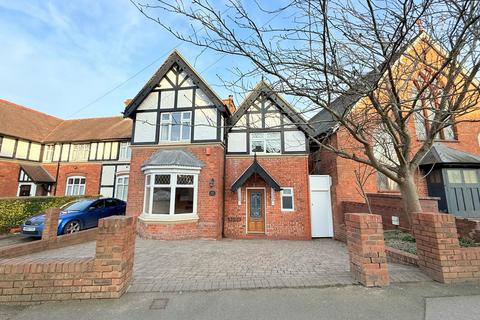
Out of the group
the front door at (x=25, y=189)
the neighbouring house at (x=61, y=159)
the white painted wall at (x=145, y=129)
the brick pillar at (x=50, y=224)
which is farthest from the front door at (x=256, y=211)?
the front door at (x=25, y=189)

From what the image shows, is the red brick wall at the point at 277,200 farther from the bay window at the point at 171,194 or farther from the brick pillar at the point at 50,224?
the brick pillar at the point at 50,224

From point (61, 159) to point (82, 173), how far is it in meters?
2.54

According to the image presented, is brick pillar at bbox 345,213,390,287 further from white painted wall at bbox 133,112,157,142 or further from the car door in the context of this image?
the car door

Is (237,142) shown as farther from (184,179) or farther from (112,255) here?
(112,255)

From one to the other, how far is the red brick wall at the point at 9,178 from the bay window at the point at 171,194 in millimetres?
14513

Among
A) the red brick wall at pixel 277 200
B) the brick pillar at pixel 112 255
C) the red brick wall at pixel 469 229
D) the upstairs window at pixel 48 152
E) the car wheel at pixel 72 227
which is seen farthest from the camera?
the upstairs window at pixel 48 152

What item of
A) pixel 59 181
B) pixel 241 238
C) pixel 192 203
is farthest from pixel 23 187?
pixel 241 238

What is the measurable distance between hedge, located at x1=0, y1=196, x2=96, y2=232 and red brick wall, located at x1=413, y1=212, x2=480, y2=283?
51.5ft

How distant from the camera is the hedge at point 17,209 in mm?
10409

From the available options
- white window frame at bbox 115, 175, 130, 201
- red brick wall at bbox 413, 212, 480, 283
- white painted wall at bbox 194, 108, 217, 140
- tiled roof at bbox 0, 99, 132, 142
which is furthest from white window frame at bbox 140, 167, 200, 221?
tiled roof at bbox 0, 99, 132, 142

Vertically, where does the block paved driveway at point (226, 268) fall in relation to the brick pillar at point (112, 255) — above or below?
below

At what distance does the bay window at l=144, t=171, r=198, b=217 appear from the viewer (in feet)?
31.4

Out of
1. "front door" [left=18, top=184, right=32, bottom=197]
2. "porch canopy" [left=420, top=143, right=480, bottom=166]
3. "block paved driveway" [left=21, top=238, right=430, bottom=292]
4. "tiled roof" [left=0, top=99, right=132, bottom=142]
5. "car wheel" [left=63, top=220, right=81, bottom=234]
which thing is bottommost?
"block paved driveway" [left=21, top=238, right=430, bottom=292]

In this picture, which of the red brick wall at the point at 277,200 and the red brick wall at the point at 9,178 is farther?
the red brick wall at the point at 9,178
